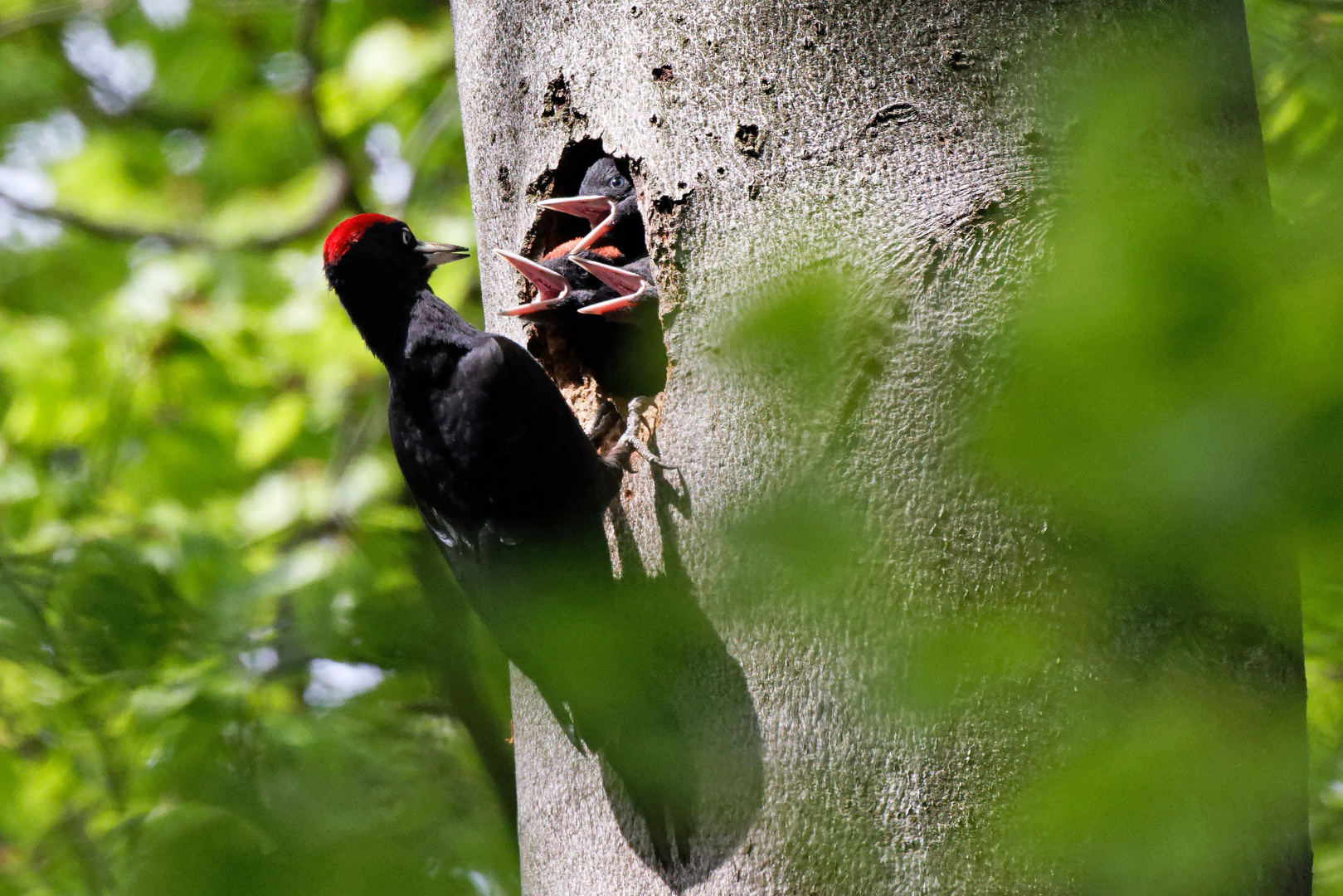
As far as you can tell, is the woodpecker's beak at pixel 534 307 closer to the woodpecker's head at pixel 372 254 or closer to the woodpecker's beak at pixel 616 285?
the woodpecker's beak at pixel 616 285

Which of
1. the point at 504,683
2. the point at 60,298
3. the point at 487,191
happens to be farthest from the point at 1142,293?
the point at 60,298

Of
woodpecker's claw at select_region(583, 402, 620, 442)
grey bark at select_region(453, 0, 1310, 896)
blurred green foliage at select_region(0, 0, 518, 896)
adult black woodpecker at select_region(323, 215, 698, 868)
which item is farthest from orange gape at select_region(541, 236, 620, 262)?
blurred green foliage at select_region(0, 0, 518, 896)

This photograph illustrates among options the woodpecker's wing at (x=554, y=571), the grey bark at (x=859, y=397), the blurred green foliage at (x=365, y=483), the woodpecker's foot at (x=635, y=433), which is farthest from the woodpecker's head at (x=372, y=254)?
the grey bark at (x=859, y=397)

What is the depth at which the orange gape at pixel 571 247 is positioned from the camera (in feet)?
8.83

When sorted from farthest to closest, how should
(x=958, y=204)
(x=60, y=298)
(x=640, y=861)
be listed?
1. (x=60, y=298)
2. (x=640, y=861)
3. (x=958, y=204)

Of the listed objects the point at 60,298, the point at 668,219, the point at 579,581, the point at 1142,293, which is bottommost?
the point at 60,298

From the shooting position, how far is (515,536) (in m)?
2.49

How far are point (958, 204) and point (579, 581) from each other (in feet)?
3.00

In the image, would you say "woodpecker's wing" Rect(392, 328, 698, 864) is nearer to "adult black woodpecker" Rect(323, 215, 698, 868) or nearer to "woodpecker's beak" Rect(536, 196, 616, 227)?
"adult black woodpecker" Rect(323, 215, 698, 868)

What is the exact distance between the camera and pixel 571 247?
2.75 m

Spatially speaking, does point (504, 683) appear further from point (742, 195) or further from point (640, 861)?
point (742, 195)

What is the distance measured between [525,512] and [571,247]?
671 mm

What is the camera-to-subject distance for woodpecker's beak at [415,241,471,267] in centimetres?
308

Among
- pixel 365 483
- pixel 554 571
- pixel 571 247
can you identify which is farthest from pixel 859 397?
pixel 365 483
